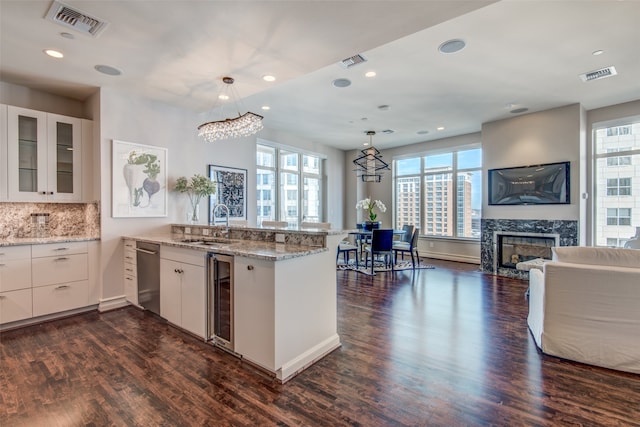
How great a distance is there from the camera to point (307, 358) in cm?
246

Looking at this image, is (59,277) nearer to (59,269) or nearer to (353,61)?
(59,269)

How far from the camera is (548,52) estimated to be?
11.2 ft

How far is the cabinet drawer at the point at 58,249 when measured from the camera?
11.2ft

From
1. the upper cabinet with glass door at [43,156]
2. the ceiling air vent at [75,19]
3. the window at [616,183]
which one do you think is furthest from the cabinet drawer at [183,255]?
the window at [616,183]

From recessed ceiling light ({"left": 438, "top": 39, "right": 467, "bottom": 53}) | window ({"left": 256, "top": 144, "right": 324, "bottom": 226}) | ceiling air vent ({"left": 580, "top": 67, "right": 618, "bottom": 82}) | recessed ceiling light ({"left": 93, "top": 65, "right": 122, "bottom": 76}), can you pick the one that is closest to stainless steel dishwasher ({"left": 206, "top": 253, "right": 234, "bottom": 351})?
recessed ceiling light ({"left": 93, "top": 65, "right": 122, "bottom": 76})

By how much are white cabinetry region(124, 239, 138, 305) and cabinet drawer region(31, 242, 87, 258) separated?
0.46 m

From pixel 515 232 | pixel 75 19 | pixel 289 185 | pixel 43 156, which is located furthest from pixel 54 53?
pixel 515 232

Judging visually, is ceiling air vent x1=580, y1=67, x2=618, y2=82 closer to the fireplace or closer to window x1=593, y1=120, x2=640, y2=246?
window x1=593, y1=120, x2=640, y2=246

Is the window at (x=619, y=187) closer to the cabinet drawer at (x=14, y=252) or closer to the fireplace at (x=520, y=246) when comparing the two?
the fireplace at (x=520, y=246)

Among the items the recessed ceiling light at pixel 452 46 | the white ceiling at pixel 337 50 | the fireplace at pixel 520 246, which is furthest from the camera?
the fireplace at pixel 520 246

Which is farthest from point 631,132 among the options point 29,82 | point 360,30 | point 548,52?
point 29,82

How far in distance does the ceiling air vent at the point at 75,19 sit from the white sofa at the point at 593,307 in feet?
14.3

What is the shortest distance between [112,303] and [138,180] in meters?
1.68

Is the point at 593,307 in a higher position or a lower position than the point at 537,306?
higher
